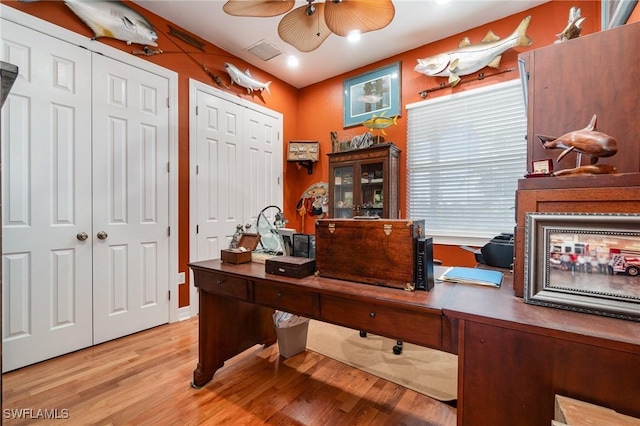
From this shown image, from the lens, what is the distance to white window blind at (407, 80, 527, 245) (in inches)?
110

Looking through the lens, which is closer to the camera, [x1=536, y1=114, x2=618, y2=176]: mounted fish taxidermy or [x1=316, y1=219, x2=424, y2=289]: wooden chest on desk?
[x1=536, y1=114, x2=618, y2=176]: mounted fish taxidermy

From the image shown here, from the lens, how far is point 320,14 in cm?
180

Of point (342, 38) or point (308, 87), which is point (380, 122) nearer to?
point (342, 38)

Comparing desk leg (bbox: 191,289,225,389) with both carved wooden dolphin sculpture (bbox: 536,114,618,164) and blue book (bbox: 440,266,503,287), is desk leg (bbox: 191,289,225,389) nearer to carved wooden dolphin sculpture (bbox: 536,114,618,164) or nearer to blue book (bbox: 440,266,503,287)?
blue book (bbox: 440,266,503,287)

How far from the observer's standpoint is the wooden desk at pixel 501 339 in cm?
77

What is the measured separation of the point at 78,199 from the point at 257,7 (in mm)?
2061

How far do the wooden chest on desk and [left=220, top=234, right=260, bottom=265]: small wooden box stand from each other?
0.61m

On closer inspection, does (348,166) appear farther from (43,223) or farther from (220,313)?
A: (43,223)

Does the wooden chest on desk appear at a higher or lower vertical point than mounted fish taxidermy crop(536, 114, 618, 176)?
lower

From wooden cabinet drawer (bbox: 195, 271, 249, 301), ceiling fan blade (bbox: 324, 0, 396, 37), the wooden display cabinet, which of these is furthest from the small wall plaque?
wooden cabinet drawer (bbox: 195, 271, 249, 301)

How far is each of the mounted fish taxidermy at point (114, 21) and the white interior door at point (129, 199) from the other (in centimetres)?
24

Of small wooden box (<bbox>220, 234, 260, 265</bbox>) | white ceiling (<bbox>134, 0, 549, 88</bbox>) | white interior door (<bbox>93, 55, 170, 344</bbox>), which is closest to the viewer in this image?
small wooden box (<bbox>220, 234, 260, 265</bbox>)

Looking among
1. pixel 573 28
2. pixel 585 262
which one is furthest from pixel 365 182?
pixel 585 262

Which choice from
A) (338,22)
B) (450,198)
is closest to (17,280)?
(338,22)
